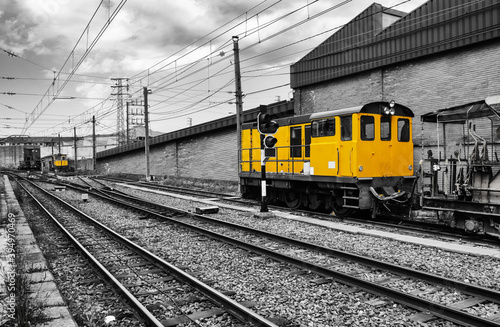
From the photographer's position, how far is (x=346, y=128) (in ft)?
39.4

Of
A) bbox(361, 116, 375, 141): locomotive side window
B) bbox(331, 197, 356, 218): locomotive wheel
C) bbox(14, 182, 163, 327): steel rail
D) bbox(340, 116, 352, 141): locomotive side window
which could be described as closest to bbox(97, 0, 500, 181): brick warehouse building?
bbox(361, 116, 375, 141): locomotive side window

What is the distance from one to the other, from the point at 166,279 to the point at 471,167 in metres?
7.25

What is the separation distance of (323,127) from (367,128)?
59.0 inches

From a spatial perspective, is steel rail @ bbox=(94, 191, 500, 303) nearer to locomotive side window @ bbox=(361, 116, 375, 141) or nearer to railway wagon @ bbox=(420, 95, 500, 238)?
railway wagon @ bbox=(420, 95, 500, 238)

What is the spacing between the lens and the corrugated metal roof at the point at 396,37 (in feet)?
46.8

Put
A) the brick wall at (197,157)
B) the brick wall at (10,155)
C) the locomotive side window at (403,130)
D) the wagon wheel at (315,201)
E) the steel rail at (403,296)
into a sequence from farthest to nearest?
the brick wall at (10,155)
the brick wall at (197,157)
the wagon wheel at (315,201)
the locomotive side window at (403,130)
the steel rail at (403,296)

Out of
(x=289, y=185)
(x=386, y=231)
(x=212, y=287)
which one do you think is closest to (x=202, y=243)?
(x=212, y=287)

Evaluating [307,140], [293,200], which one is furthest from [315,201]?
[307,140]

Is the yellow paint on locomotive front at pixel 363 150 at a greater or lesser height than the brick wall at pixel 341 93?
lesser

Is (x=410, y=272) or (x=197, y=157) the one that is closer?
(x=410, y=272)

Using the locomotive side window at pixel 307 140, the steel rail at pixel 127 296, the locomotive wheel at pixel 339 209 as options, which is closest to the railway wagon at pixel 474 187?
the locomotive wheel at pixel 339 209

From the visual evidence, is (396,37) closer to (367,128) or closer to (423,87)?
(423,87)

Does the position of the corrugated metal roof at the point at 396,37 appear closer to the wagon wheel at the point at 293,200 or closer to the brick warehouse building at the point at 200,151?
the brick warehouse building at the point at 200,151

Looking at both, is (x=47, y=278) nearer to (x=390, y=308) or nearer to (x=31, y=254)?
(x=31, y=254)
